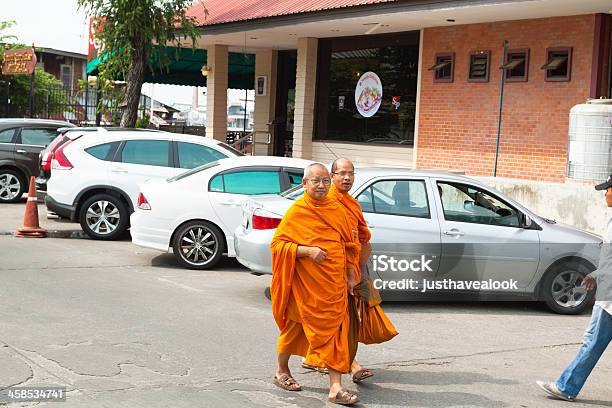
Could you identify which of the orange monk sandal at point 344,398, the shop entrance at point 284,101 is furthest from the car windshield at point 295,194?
the shop entrance at point 284,101

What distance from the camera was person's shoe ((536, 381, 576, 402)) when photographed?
20.9 feet

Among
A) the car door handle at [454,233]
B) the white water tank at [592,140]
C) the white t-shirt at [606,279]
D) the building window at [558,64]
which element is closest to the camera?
the white t-shirt at [606,279]

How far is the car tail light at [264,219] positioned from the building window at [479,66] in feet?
33.5

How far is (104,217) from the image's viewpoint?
14023 mm

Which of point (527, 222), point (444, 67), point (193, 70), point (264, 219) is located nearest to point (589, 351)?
point (527, 222)

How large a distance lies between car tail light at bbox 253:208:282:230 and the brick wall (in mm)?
9074

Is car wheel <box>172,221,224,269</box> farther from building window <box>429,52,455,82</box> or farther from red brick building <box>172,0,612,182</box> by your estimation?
building window <box>429,52,455,82</box>

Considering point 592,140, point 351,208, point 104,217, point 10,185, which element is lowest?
point 104,217

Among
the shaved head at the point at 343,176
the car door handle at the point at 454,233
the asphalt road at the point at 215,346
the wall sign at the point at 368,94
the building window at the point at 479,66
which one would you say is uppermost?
the building window at the point at 479,66

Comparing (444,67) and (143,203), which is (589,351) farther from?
(444,67)

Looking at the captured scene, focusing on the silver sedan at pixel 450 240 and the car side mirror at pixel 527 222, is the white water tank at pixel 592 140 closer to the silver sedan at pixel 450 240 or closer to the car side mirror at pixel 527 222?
the silver sedan at pixel 450 240

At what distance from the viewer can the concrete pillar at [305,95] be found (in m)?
23.0

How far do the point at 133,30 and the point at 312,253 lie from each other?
16423 millimetres

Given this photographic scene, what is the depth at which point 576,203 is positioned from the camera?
13820 mm
